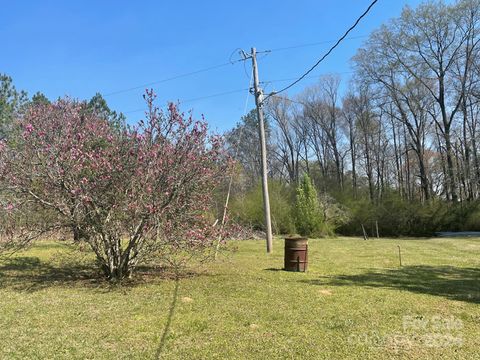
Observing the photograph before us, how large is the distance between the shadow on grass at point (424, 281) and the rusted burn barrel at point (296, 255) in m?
0.87

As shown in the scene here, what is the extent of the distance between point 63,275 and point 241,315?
16.6 ft

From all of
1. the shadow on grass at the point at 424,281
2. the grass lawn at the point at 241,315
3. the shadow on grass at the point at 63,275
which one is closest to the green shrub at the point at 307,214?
the shadow on grass at the point at 424,281

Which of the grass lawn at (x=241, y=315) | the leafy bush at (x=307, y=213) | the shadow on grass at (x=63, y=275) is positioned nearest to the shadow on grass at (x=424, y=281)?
the grass lawn at (x=241, y=315)

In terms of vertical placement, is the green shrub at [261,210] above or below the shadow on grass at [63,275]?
above

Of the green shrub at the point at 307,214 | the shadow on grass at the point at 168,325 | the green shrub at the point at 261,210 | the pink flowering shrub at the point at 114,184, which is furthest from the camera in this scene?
the green shrub at the point at 261,210

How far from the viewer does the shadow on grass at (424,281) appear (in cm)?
795

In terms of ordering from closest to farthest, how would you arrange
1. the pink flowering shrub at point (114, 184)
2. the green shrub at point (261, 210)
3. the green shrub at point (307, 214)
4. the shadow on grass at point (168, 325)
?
the shadow on grass at point (168, 325)
the pink flowering shrub at point (114, 184)
the green shrub at point (307, 214)
the green shrub at point (261, 210)

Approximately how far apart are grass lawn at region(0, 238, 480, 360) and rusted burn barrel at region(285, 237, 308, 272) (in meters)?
0.33

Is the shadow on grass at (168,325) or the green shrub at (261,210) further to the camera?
the green shrub at (261,210)

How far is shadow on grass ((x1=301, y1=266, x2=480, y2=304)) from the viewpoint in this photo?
Answer: 7953mm

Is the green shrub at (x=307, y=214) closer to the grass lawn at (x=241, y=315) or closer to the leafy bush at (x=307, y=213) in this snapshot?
the leafy bush at (x=307, y=213)

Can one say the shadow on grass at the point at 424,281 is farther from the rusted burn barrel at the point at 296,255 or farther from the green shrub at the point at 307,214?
the green shrub at the point at 307,214

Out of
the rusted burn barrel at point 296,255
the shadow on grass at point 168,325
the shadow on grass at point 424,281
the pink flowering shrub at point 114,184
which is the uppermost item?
the pink flowering shrub at point 114,184

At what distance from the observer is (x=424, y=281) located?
9.23 metres
